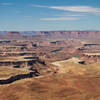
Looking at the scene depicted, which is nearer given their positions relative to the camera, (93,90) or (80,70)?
(93,90)

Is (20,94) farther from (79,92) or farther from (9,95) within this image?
(79,92)

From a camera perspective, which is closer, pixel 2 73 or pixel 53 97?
pixel 53 97

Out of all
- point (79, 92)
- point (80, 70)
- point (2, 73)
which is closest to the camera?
point (79, 92)

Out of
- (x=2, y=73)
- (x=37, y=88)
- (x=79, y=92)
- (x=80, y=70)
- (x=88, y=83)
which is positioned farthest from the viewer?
(x=80, y=70)

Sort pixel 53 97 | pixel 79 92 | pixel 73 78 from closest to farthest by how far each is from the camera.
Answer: pixel 53 97 < pixel 79 92 < pixel 73 78

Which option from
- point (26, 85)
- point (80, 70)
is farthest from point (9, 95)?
point (80, 70)

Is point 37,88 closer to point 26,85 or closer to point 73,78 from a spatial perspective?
point 26,85

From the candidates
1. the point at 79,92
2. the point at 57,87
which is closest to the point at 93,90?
the point at 79,92

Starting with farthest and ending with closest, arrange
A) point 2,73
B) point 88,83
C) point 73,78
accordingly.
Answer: point 2,73 → point 73,78 → point 88,83
